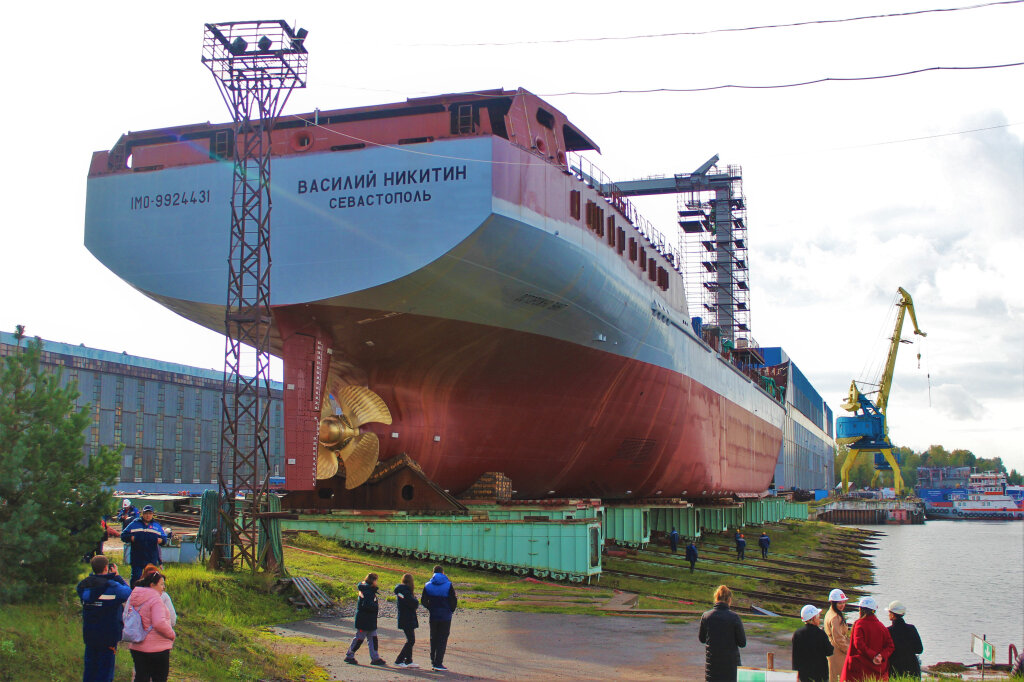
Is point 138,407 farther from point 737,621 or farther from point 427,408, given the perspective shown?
point 737,621

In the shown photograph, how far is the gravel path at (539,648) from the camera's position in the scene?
29.6ft

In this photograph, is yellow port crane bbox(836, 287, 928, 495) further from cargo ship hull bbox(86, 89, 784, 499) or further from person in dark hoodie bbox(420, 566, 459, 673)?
person in dark hoodie bbox(420, 566, 459, 673)

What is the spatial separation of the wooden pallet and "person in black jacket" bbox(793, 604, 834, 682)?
7.73 m

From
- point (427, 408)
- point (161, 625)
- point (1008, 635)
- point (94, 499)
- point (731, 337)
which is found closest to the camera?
point (161, 625)

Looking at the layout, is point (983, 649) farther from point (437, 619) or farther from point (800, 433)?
point (800, 433)

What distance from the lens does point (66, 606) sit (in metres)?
8.35

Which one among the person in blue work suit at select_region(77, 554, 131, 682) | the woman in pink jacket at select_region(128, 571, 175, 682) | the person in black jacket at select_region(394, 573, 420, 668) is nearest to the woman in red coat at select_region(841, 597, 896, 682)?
the person in black jacket at select_region(394, 573, 420, 668)

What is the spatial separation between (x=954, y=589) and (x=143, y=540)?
30.1 meters

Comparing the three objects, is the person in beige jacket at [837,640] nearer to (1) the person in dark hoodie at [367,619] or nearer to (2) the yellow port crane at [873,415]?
(1) the person in dark hoodie at [367,619]

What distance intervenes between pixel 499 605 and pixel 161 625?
8104 mm

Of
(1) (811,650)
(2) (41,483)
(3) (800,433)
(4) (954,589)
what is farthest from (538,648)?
(3) (800,433)

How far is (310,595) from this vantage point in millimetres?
12555

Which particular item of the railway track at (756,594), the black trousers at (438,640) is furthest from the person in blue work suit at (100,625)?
the railway track at (756,594)

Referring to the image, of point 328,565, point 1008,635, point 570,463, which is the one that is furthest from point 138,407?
point 1008,635
